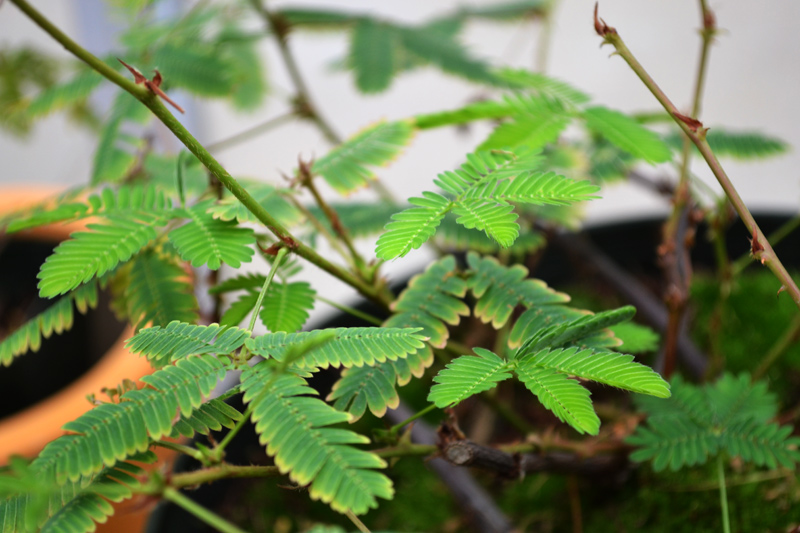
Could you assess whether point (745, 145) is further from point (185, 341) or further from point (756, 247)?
point (185, 341)

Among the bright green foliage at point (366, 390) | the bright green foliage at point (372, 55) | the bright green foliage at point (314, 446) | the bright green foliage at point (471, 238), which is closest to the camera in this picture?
the bright green foliage at point (314, 446)

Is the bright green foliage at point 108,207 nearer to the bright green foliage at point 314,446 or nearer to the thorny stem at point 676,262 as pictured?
the bright green foliage at point 314,446

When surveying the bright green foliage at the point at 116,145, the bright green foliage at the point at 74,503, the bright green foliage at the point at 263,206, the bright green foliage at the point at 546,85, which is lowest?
the bright green foliage at the point at 74,503

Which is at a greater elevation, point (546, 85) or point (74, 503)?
point (546, 85)

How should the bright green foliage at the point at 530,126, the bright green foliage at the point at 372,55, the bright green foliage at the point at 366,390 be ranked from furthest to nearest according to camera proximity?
1. the bright green foliage at the point at 372,55
2. the bright green foliage at the point at 530,126
3. the bright green foliage at the point at 366,390

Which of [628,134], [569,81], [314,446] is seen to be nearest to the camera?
[314,446]

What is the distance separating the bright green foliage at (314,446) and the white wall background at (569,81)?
0.99 m

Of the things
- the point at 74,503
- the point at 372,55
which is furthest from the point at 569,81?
the point at 74,503

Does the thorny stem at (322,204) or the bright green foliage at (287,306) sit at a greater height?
the thorny stem at (322,204)

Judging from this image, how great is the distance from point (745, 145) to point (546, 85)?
0.26 metres

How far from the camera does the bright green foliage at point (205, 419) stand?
1.15ft

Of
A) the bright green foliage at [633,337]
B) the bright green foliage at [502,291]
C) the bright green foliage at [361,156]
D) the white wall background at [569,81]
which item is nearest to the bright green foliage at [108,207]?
the bright green foliage at [361,156]

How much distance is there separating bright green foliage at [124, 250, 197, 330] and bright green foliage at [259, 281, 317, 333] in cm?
6

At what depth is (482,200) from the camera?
40 centimetres
